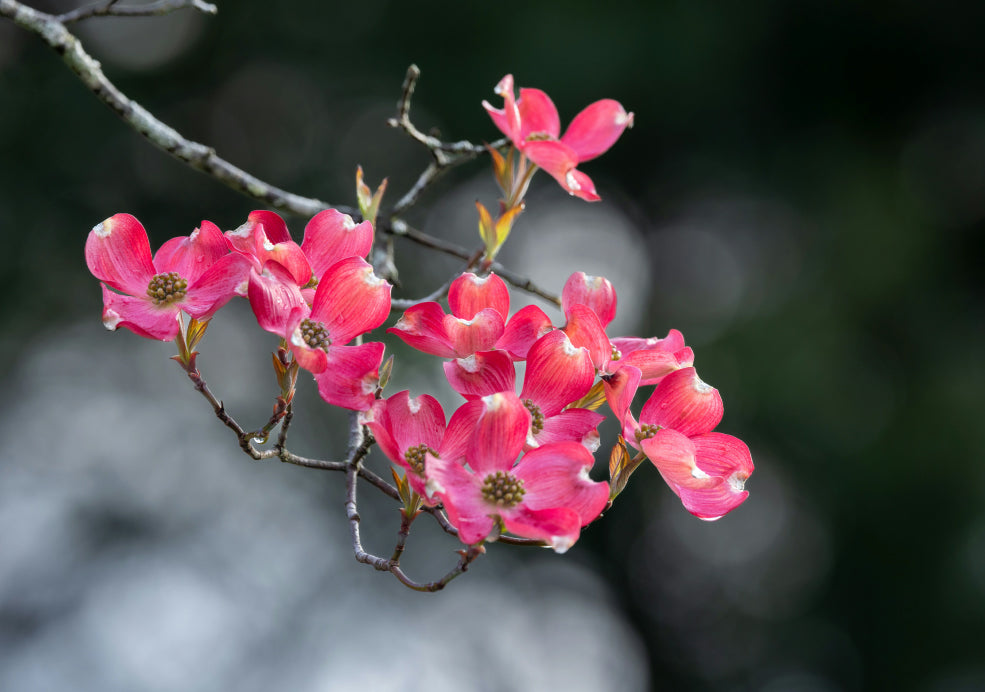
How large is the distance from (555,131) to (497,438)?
1.71 feet

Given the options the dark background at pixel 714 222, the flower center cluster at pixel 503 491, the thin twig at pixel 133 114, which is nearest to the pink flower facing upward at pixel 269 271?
the flower center cluster at pixel 503 491

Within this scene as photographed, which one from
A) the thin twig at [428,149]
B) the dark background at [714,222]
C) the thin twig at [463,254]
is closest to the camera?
the thin twig at [428,149]

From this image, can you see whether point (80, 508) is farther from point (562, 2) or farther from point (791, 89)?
point (791, 89)

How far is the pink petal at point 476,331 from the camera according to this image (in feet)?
2.37

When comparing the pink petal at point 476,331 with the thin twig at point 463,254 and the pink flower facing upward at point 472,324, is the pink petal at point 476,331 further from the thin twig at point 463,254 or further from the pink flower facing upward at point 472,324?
the thin twig at point 463,254

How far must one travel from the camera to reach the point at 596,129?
41.8 inches

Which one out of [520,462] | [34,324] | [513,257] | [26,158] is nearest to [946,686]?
[513,257]

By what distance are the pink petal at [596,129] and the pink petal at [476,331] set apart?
1.33ft

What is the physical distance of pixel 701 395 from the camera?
0.75 m

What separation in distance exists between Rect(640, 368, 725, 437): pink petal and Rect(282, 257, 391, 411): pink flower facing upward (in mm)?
251

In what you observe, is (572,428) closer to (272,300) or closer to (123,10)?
(272,300)

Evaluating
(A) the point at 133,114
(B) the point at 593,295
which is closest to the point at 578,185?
(B) the point at 593,295

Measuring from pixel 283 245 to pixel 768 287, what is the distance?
4.63m

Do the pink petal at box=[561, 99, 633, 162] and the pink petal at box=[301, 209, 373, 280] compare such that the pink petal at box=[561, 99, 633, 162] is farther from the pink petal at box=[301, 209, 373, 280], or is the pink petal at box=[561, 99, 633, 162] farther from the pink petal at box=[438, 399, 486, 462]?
the pink petal at box=[438, 399, 486, 462]
